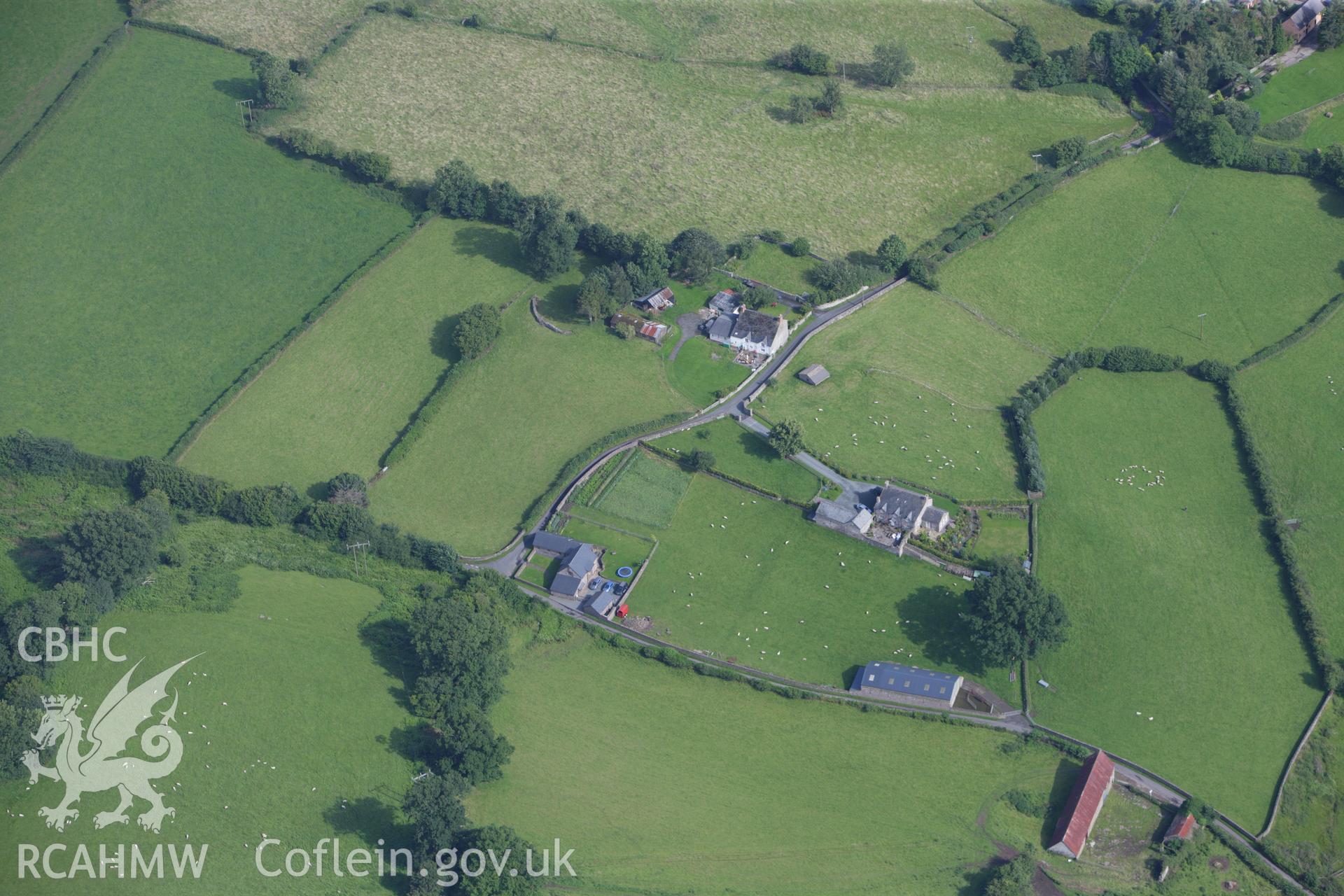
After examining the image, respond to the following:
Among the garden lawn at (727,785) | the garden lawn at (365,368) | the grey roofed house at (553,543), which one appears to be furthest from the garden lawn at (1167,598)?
the garden lawn at (365,368)

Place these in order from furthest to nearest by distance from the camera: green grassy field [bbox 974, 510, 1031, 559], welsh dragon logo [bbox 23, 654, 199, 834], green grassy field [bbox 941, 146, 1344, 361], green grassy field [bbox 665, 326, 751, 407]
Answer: green grassy field [bbox 941, 146, 1344, 361] → green grassy field [bbox 665, 326, 751, 407] → green grassy field [bbox 974, 510, 1031, 559] → welsh dragon logo [bbox 23, 654, 199, 834]

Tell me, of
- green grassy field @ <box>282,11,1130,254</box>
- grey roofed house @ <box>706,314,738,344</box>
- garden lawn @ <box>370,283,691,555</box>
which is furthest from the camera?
green grassy field @ <box>282,11,1130,254</box>

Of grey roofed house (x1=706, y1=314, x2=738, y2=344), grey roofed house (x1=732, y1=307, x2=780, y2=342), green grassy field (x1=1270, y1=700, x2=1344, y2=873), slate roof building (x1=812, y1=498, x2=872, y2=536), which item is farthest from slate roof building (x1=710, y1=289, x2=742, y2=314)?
green grassy field (x1=1270, y1=700, x2=1344, y2=873)

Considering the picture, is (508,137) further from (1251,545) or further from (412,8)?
(1251,545)

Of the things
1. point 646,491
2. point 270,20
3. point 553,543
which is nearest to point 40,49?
point 270,20

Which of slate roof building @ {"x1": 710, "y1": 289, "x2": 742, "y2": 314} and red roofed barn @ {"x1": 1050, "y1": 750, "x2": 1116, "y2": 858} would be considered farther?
slate roof building @ {"x1": 710, "y1": 289, "x2": 742, "y2": 314}

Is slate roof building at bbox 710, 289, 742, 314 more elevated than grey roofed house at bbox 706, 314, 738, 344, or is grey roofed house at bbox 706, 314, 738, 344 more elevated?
slate roof building at bbox 710, 289, 742, 314

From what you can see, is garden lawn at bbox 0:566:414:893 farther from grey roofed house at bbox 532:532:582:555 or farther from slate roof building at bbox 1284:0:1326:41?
slate roof building at bbox 1284:0:1326:41
